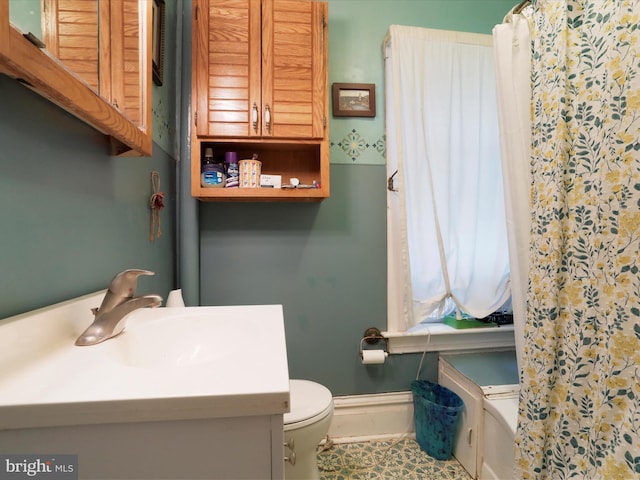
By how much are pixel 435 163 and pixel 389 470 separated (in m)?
1.51

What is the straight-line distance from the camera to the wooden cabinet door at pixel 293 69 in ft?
4.30

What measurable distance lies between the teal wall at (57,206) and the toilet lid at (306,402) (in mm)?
724

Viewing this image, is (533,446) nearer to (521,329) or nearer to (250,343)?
(521,329)

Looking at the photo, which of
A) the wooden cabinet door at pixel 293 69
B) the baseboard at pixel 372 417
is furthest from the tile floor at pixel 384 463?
the wooden cabinet door at pixel 293 69

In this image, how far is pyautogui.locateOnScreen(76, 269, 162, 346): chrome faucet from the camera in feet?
2.14

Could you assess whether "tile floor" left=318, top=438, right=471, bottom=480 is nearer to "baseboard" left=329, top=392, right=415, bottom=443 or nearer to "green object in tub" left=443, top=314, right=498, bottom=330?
"baseboard" left=329, top=392, right=415, bottom=443

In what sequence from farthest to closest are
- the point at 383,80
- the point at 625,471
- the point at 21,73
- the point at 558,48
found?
the point at 383,80 < the point at 558,48 < the point at 625,471 < the point at 21,73

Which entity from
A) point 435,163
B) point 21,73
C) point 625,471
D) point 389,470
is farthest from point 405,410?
point 21,73

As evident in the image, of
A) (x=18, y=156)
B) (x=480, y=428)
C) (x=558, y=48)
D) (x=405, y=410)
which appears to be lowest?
(x=405, y=410)

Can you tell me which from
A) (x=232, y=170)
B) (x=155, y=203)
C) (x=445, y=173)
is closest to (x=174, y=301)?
(x=155, y=203)

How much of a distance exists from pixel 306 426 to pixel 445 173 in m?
1.33

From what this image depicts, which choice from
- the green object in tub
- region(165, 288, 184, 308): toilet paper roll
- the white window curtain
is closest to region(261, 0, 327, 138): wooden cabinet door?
the white window curtain

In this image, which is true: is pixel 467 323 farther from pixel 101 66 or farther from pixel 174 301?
pixel 101 66

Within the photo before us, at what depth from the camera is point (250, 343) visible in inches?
24.4
